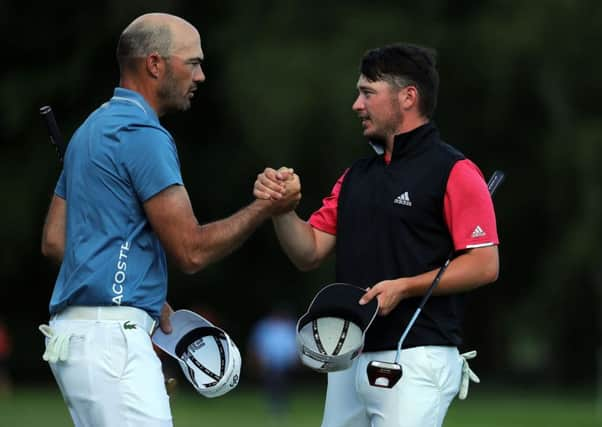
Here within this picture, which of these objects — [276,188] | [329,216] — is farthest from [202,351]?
[329,216]

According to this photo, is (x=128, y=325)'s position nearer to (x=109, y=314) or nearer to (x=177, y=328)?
(x=109, y=314)

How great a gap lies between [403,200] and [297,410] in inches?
775

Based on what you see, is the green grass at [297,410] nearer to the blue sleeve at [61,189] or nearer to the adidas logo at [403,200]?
the blue sleeve at [61,189]

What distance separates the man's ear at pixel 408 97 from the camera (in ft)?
21.7

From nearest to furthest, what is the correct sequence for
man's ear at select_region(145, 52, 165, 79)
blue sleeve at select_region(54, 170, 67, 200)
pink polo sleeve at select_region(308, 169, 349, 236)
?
man's ear at select_region(145, 52, 165, 79)
blue sleeve at select_region(54, 170, 67, 200)
pink polo sleeve at select_region(308, 169, 349, 236)

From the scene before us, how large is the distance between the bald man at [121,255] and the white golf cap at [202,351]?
0.98ft

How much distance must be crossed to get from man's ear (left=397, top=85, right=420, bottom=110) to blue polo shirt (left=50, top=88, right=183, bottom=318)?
1.33m

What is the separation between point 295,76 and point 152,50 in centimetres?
2130

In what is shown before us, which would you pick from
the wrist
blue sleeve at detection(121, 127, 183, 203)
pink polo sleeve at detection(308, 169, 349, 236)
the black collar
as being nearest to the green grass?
pink polo sleeve at detection(308, 169, 349, 236)

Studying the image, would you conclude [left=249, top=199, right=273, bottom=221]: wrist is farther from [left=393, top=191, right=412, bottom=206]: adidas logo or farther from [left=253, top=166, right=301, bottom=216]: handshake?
[left=393, top=191, right=412, bottom=206]: adidas logo

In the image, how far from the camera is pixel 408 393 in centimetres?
629

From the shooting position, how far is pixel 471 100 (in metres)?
28.1

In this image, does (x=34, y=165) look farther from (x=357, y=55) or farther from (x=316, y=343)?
A: (x=316, y=343)

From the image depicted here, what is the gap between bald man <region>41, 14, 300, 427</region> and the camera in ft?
18.6
